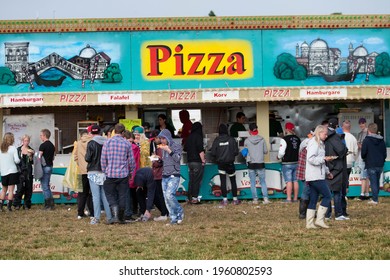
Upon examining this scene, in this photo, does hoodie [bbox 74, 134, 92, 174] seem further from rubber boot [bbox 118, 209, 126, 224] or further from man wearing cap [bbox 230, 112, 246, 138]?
man wearing cap [bbox 230, 112, 246, 138]

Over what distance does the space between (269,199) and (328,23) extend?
Answer: 4.22m

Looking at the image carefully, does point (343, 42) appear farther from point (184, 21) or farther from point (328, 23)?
point (184, 21)

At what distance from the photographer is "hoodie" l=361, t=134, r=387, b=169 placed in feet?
61.7

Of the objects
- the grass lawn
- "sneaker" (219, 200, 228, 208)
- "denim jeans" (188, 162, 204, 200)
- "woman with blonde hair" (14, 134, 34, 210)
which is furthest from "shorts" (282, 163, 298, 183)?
"woman with blonde hair" (14, 134, 34, 210)

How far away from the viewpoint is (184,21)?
831 inches

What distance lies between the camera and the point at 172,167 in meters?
15.6

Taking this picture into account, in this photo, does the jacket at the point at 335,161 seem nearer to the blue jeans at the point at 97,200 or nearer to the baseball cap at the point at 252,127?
the blue jeans at the point at 97,200

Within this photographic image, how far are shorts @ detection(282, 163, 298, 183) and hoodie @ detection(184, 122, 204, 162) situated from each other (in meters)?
1.81

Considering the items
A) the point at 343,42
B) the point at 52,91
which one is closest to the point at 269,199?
the point at 343,42

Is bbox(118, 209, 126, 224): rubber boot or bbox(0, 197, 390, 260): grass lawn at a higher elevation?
bbox(118, 209, 126, 224): rubber boot

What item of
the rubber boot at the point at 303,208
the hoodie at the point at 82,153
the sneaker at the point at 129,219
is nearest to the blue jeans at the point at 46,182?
the hoodie at the point at 82,153

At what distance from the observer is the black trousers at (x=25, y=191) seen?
1950 cm

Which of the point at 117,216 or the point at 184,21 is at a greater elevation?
the point at 184,21

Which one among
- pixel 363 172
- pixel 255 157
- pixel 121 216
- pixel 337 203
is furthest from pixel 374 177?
pixel 121 216
